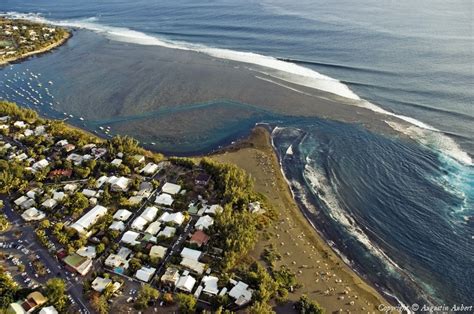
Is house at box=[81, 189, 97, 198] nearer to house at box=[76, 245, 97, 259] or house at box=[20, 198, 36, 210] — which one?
house at box=[20, 198, 36, 210]

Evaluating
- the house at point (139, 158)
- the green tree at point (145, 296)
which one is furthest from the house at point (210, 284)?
the house at point (139, 158)

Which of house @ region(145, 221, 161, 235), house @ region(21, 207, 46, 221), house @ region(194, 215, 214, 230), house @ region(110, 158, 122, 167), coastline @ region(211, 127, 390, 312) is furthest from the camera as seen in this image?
house @ region(110, 158, 122, 167)

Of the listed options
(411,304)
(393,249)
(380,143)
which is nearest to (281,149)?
(380,143)

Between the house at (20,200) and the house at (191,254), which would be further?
the house at (20,200)

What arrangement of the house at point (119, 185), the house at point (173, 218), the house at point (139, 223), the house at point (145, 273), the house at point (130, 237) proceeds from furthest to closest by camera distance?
the house at point (119, 185) < the house at point (173, 218) < the house at point (139, 223) < the house at point (130, 237) < the house at point (145, 273)

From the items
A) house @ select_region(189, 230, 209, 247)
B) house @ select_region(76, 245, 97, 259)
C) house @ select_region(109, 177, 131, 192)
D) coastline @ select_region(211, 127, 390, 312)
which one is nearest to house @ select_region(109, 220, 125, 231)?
house @ select_region(76, 245, 97, 259)

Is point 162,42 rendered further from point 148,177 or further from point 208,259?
point 208,259

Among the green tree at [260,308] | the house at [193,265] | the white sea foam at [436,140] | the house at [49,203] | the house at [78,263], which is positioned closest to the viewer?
the green tree at [260,308]

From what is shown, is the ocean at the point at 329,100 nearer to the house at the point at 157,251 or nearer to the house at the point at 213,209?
the house at the point at 213,209
